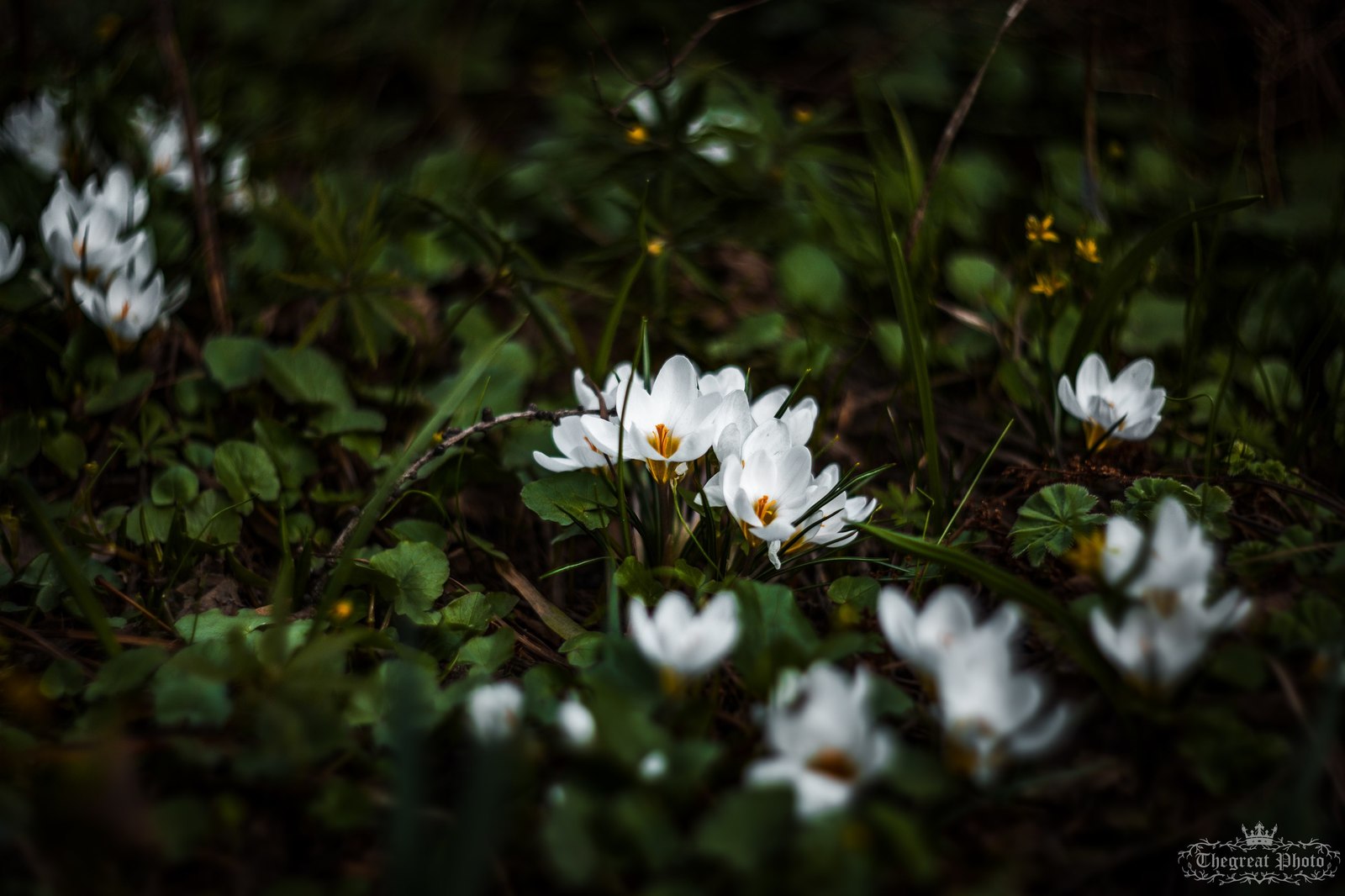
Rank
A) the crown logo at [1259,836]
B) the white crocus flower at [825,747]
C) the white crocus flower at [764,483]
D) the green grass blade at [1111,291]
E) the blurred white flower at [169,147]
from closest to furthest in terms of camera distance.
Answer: the white crocus flower at [825,747]
the crown logo at [1259,836]
the white crocus flower at [764,483]
the green grass blade at [1111,291]
the blurred white flower at [169,147]

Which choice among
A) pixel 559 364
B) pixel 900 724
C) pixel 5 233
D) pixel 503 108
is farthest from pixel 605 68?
pixel 900 724

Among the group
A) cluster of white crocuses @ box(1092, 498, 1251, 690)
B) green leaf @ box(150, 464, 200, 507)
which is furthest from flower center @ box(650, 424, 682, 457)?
green leaf @ box(150, 464, 200, 507)

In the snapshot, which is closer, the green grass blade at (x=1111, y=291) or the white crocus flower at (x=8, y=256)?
the green grass blade at (x=1111, y=291)

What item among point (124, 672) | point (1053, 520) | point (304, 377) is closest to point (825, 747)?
point (1053, 520)

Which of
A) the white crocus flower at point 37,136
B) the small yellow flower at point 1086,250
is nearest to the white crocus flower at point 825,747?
the small yellow flower at point 1086,250

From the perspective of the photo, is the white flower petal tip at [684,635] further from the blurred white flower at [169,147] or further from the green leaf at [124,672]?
the blurred white flower at [169,147]

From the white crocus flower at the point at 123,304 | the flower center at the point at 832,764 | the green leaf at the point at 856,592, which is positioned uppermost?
the white crocus flower at the point at 123,304

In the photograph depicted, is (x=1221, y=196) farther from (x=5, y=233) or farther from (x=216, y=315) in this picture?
(x=5, y=233)

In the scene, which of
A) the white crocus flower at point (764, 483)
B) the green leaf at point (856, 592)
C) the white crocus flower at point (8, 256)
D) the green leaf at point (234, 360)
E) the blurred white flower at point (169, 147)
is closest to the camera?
the white crocus flower at point (764, 483)
